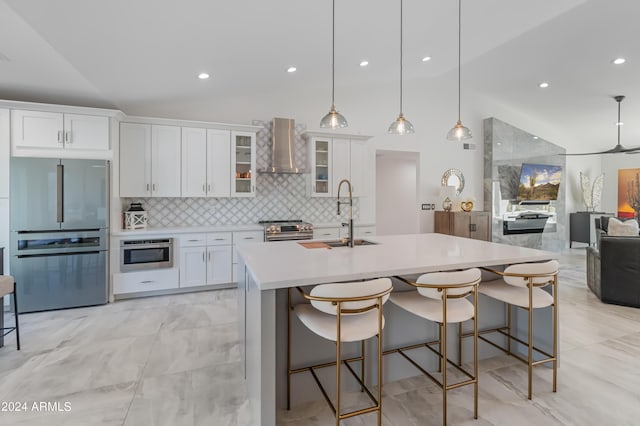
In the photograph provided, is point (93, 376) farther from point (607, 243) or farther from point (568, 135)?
point (568, 135)

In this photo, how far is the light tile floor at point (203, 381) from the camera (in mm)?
1880

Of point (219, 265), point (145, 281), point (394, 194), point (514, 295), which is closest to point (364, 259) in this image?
point (514, 295)

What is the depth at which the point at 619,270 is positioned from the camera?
12.2ft

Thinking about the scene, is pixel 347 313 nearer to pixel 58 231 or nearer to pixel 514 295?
pixel 514 295

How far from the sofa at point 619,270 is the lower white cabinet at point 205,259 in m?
4.80

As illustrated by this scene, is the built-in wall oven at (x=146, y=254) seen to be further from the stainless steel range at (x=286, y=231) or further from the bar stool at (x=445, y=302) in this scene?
the bar stool at (x=445, y=302)

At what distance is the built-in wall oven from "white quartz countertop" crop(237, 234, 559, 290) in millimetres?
2082

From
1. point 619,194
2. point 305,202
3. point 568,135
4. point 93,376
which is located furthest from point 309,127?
point 619,194

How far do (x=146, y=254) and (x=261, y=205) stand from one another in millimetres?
1783

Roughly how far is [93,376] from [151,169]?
2.72 m

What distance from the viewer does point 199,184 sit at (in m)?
4.46

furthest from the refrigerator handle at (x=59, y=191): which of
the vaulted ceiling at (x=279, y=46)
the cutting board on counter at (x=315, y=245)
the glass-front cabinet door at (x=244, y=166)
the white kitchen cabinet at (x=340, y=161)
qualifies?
the white kitchen cabinet at (x=340, y=161)

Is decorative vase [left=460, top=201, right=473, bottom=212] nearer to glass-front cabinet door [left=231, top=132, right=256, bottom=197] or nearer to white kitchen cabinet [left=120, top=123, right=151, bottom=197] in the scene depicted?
glass-front cabinet door [left=231, top=132, right=256, bottom=197]

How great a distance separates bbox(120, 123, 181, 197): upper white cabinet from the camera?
4137 mm
